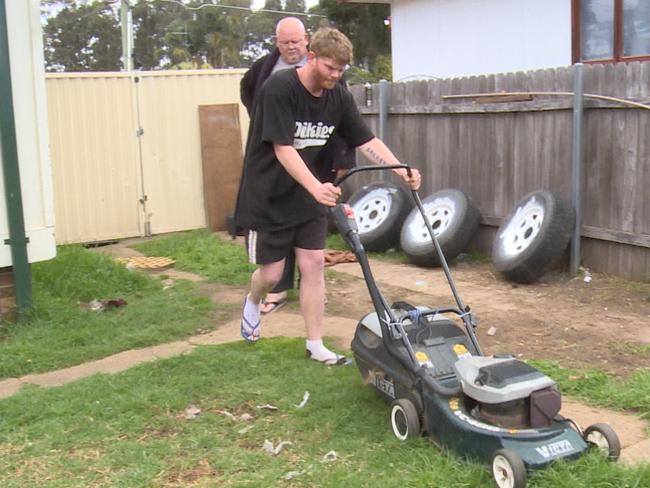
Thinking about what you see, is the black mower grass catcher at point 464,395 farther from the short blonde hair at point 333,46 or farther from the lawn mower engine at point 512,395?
the short blonde hair at point 333,46

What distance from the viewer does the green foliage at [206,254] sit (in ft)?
25.6

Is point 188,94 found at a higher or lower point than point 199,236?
higher

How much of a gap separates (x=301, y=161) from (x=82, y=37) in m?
55.0

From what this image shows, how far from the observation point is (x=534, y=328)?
5777 millimetres

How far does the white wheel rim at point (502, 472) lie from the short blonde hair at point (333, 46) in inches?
83.9

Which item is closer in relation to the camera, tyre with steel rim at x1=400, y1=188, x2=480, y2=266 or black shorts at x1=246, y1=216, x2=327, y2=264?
black shorts at x1=246, y1=216, x2=327, y2=264

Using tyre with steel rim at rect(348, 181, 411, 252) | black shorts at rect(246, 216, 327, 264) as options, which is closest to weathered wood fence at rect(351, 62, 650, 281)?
tyre with steel rim at rect(348, 181, 411, 252)

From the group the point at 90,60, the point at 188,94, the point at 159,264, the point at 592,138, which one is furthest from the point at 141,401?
the point at 90,60

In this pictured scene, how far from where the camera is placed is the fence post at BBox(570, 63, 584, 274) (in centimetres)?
714

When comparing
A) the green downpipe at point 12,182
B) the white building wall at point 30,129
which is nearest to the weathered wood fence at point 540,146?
the white building wall at point 30,129

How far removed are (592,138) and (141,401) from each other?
15.7 feet

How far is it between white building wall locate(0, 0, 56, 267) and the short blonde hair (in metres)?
2.70

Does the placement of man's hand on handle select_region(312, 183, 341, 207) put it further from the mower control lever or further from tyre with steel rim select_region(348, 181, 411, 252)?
tyre with steel rim select_region(348, 181, 411, 252)

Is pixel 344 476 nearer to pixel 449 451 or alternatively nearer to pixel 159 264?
pixel 449 451
